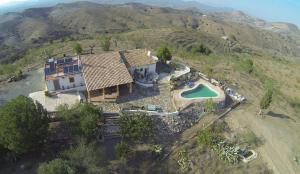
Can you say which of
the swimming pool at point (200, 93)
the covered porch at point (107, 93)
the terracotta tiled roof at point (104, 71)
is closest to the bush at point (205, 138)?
the swimming pool at point (200, 93)

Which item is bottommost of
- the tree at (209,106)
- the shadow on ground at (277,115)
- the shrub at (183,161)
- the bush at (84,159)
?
the shrub at (183,161)

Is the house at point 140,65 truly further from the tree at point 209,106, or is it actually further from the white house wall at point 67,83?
the tree at point 209,106

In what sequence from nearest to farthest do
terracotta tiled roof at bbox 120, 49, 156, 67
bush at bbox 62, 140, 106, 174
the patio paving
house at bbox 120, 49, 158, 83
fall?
bush at bbox 62, 140, 106, 174 → the patio paving → house at bbox 120, 49, 158, 83 → terracotta tiled roof at bbox 120, 49, 156, 67

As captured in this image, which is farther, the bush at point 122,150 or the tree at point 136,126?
the tree at point 136,126

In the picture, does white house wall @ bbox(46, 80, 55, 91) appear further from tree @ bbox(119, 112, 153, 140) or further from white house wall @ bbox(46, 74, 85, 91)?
tree @ bbox(119, 112, 153, 140)

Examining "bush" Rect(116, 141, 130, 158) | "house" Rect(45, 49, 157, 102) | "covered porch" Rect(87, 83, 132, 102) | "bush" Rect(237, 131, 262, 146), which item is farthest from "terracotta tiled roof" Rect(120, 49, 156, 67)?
"bush" Rect(237, 131, 262, 146)

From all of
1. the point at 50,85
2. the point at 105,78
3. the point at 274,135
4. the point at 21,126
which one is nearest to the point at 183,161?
the point at 274,135

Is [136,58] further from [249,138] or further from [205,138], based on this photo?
[249,138]
